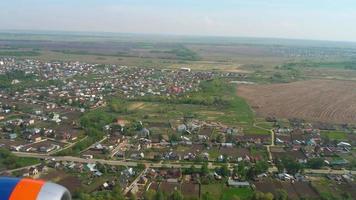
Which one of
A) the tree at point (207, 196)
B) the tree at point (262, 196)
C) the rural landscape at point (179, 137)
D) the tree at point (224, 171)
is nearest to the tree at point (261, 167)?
the rural landscape at point (179, 137)

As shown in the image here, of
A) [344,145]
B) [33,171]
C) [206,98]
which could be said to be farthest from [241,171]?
[206,98]

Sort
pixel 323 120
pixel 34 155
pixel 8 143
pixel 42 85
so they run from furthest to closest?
pixel 42 85
pixel 323 120
pixel 8 143
pixel 34 155

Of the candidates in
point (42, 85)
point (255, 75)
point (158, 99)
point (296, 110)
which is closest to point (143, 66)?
point (255, 75)

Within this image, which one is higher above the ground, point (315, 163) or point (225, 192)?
point (315, 163)

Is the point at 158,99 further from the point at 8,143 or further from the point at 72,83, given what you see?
the point at 8,143

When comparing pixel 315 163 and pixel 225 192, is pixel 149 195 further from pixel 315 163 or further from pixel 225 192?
pixel 315 163
